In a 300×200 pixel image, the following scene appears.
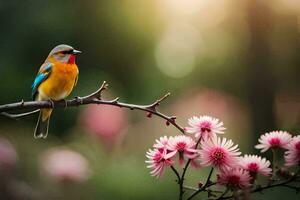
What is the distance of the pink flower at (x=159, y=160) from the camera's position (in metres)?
0.91

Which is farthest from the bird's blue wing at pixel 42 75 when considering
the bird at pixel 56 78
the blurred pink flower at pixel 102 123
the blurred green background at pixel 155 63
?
the blurred pink flower at pixel 102 123

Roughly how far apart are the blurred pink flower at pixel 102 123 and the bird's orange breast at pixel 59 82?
7.57 ft

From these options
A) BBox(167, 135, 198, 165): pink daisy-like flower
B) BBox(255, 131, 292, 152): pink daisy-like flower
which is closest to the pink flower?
BBox(167, 135, 198, 165): pink daisy-like flower

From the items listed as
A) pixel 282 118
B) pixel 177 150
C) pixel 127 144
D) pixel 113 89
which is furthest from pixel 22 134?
pixel 177 150

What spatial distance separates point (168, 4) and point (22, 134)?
226cm

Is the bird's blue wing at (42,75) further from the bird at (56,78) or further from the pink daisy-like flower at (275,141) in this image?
the pink daisy-like flower at (275,141)

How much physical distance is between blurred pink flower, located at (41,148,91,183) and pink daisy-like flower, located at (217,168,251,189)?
178 centimetres

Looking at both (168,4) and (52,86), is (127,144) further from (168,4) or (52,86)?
(52,86)

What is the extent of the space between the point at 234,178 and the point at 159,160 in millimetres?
114

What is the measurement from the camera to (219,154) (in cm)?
89

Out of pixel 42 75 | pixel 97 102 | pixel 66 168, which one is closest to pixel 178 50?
pixel 66 168

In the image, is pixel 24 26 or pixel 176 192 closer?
pixel 176 192

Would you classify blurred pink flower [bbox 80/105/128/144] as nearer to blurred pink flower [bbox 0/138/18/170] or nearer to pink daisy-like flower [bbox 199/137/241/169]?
blurred pink flower [bbox 0/138/18/170]

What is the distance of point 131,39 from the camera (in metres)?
5.65
